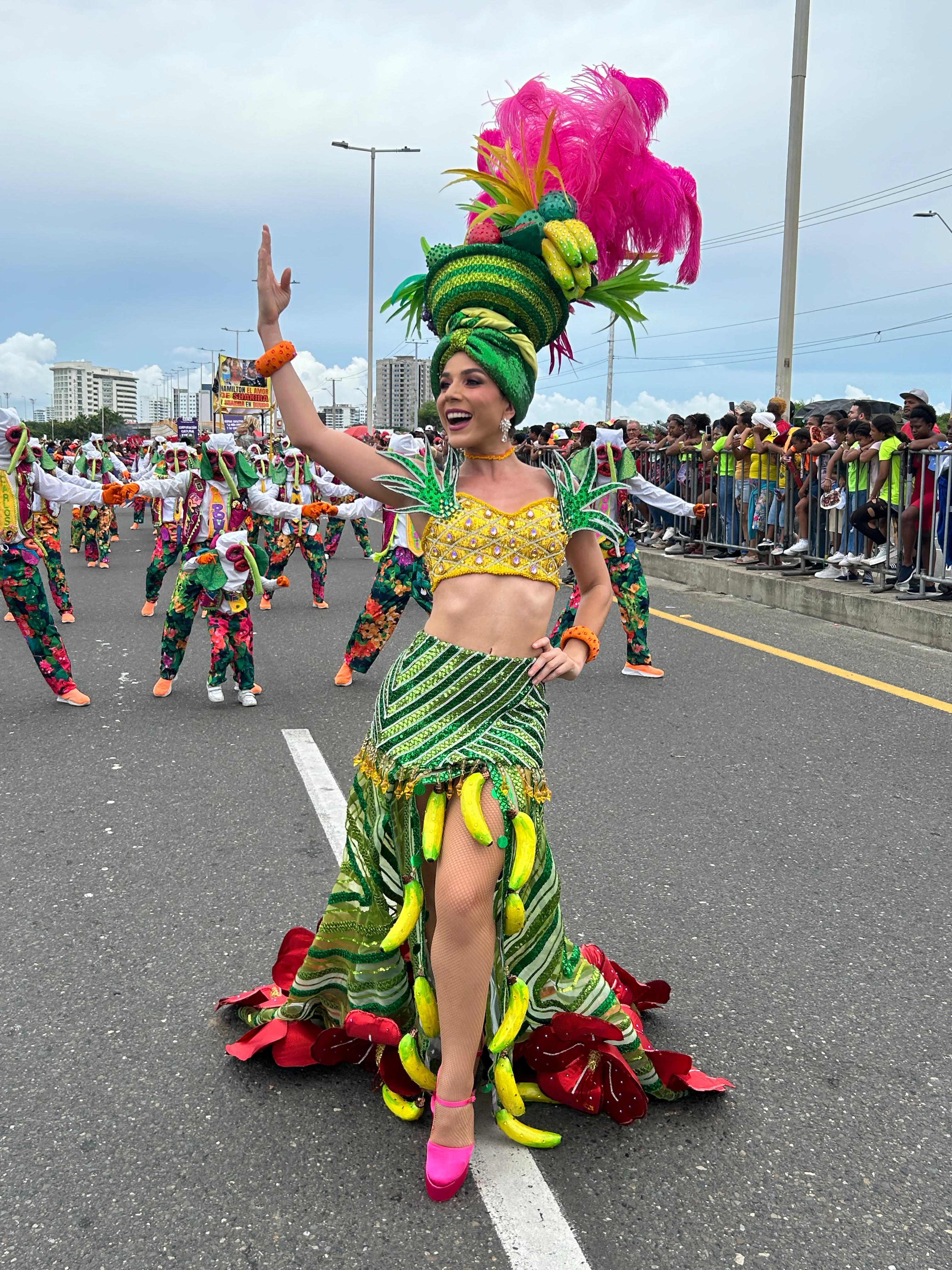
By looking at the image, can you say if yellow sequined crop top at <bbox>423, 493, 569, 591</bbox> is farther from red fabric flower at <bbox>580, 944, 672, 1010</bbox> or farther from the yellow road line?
the yellow road line

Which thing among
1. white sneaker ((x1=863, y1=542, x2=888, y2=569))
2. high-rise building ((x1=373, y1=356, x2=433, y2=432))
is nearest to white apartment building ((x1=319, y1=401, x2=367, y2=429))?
high-rise building ((x1=373, y1=356, x2=433, y2=432))

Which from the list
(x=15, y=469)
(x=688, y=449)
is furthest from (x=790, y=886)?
(x=688, y=449)

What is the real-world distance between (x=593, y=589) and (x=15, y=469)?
558 centimetres

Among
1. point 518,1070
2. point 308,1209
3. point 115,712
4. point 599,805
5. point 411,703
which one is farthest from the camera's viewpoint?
point 115,712

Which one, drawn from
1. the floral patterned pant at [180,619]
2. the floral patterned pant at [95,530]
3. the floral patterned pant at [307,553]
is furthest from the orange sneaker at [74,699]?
the floral patterned pant at [95,530]

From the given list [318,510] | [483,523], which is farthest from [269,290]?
[318,510]

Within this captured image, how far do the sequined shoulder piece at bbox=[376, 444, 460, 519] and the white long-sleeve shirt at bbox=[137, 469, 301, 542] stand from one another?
5.12m

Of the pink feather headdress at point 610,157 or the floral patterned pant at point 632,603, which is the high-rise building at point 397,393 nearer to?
the floral patterned pant at point 632,603

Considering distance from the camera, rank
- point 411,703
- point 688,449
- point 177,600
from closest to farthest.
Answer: point 411,703 → point 177,600 → point 688,449

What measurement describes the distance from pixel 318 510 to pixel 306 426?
15.1 ft

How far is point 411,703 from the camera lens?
8.52ft

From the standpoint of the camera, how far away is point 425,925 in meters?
2.61

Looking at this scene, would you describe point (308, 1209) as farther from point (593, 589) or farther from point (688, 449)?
point (688, 449)

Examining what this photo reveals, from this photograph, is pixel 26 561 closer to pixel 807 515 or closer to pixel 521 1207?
pixel 521 1207
